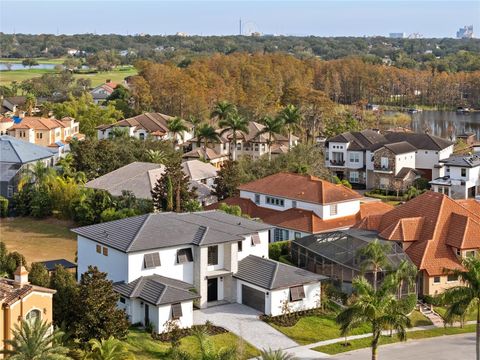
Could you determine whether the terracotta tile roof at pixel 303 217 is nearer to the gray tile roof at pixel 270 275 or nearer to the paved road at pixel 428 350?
the gray tile roof at pixel 270 275

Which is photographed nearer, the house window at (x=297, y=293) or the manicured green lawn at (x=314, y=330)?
the manicured green lawn at (x=314, y=330)

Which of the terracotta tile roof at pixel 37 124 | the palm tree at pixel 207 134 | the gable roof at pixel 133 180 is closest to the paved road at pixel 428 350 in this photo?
the gable roof at pixel 133 180

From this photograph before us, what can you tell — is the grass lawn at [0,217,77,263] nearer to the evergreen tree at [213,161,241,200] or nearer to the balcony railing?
the evergreen tree at [213,161,241,200]

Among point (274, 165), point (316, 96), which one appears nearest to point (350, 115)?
point (316, 96)

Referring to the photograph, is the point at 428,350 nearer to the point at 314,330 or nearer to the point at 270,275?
the point at 314,330

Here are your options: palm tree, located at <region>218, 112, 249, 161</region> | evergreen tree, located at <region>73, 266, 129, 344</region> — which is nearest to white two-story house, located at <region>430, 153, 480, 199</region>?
palm tree, located at <region>218, 112, 249, 161</region>
